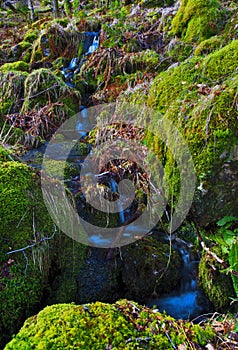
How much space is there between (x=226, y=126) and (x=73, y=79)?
558cm

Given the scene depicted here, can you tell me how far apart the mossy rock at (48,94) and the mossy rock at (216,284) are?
4727 millimetres

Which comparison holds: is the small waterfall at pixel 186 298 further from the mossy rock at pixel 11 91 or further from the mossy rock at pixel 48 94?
the mossy rock at pixel 11 91

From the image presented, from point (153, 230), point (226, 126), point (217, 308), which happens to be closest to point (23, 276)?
point (153, 230)

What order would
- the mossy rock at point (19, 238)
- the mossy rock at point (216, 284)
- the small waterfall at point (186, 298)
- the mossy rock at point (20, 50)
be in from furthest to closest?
the mossy rock at point (20, 50) → the small waterfall at point (186, 298) → the mossy rock at point (216, 284) → the mossy rock at point (19, 238)

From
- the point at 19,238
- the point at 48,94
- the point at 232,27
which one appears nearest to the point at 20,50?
the point at 48,94

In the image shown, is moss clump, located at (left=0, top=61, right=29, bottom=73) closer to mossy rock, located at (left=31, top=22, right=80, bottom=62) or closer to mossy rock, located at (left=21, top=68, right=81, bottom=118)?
mossy rock, located at (left=31, top=22, right=80, bottom=62)

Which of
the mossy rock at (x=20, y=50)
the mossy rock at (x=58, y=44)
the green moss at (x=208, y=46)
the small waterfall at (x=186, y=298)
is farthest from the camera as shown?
the mossy rock at (x=20, y=50)

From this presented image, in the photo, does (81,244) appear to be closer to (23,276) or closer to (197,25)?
(23,276)

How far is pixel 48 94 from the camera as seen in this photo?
7.27 metres

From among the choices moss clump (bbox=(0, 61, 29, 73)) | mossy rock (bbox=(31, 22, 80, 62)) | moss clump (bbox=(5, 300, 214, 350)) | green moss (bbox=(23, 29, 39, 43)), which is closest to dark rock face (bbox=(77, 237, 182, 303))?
moss clump (bbox=(5, 300, 214, 350))

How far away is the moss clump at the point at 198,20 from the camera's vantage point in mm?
7547

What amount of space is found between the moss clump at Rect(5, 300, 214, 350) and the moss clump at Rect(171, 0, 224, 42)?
6.97 metres

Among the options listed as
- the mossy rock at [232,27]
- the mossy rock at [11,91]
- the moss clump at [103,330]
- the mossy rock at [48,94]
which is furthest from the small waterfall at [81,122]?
the moss clump at [103,330]

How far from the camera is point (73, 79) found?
8.22 m
